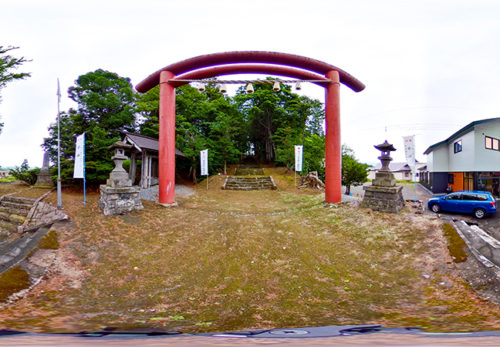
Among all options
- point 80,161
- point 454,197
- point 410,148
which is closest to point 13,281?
point 80,161

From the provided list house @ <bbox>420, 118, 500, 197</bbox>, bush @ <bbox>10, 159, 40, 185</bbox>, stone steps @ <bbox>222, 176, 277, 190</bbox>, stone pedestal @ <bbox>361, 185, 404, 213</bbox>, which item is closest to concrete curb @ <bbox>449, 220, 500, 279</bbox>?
stone pedestal @ <bbox>361, 185, 404, 213</bbox>

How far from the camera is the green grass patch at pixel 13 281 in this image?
12.3 feet

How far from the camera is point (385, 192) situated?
343 inches

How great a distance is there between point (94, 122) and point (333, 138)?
1590cm

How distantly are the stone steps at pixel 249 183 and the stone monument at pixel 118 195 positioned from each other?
10.1 m

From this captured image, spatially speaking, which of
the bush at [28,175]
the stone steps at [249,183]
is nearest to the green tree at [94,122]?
the bush at [28,175]

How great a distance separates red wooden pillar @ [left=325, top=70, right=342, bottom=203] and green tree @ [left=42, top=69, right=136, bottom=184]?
546 inches

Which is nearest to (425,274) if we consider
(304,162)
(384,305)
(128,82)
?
(384,305)

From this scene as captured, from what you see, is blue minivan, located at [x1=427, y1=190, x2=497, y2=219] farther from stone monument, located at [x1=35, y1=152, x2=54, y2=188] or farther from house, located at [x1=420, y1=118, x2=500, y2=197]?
stone monument, located at [x1=35, y1=152, x2=54, y2=188]

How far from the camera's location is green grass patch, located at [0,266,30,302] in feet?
12.3

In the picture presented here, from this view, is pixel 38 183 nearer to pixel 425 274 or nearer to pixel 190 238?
pixel 190 238

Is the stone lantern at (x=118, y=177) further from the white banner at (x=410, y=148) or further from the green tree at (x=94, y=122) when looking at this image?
the white banner at (x=410, y=148)

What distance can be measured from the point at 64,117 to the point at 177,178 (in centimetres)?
1025

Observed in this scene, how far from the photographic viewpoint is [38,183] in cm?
1534
